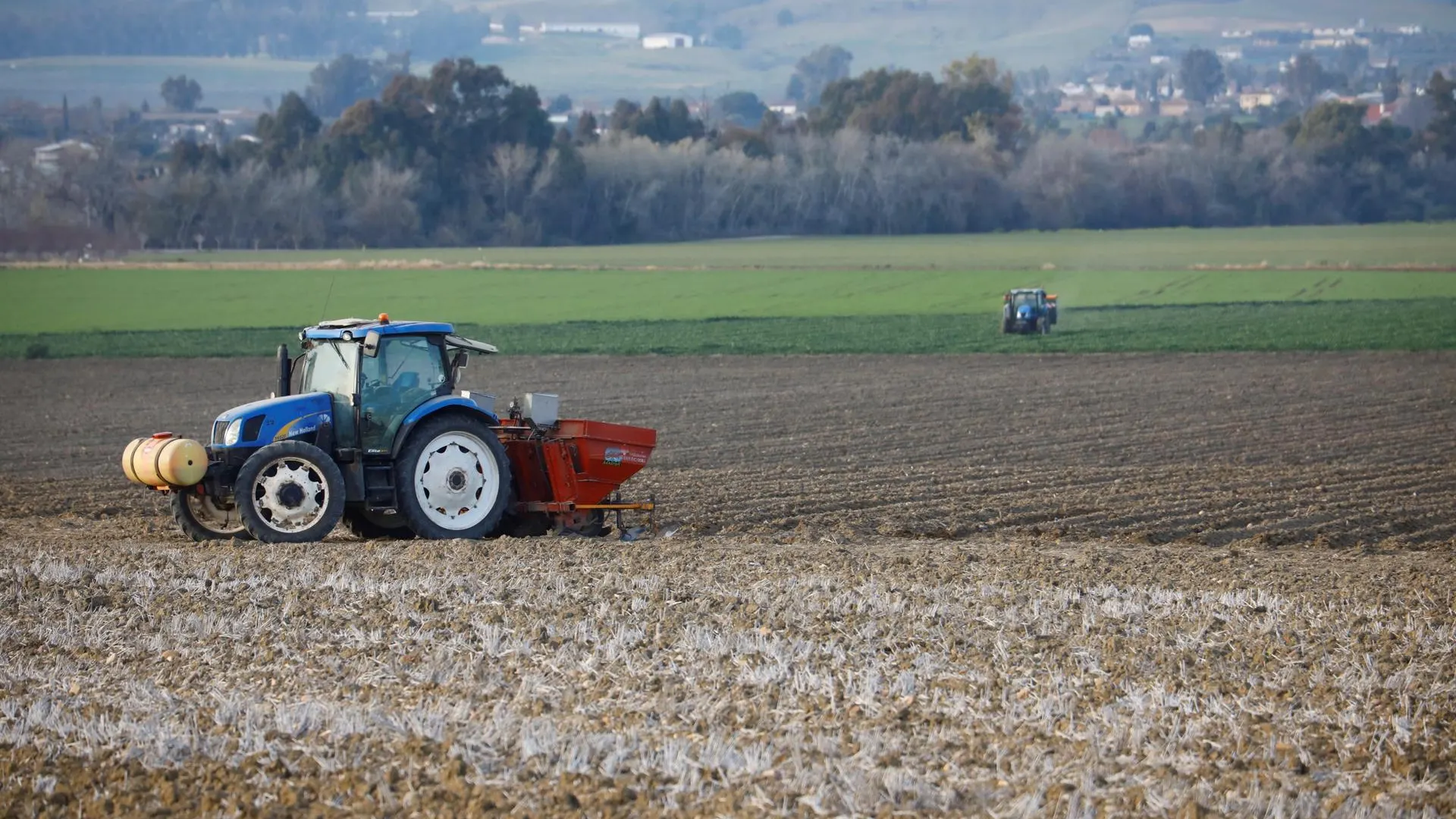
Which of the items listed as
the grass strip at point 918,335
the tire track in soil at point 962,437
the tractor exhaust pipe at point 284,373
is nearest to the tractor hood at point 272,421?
the tractor exhaust pipe at point 284,373

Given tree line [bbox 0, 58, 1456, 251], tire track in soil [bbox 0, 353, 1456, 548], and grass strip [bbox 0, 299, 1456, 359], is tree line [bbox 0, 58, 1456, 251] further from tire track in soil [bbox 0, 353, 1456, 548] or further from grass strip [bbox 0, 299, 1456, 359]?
tire track in soil [bbox 0, 353, 1456, 548]

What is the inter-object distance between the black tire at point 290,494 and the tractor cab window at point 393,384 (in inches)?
17.8

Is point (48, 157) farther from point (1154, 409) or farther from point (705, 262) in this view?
point (1154, 409)

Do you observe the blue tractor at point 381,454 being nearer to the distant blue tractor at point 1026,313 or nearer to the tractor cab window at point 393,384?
the tractor cab window at point 393,384

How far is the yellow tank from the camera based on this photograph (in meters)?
12.9

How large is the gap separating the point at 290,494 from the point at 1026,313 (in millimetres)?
29263

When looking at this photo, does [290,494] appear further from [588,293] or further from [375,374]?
[588,293]

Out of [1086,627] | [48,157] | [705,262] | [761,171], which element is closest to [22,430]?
[1086,627]

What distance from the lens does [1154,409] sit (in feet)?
82.5

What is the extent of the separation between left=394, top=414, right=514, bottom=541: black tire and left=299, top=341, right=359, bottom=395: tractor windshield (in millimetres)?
675

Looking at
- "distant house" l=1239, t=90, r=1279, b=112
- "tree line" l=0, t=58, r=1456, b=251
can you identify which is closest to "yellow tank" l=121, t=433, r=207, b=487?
"tree line" l=0, t=58, r=1456, b=251

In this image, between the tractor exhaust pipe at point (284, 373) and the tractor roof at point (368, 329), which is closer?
the tractor roof at point (368, 329)

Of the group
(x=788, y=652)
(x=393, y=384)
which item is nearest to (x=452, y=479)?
(x=393, y=384)

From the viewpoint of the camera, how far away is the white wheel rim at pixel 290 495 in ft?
43.6
